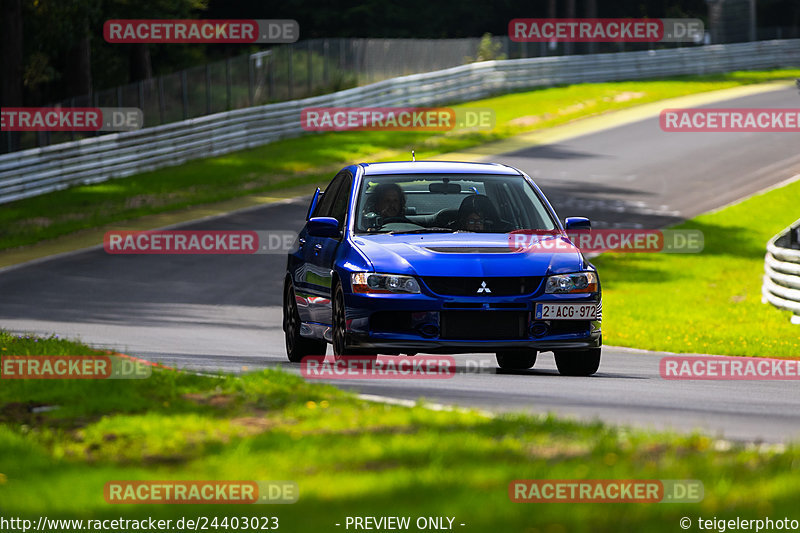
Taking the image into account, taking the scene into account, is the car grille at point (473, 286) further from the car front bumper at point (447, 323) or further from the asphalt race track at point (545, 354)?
the asphalt race track at point (545, 354)

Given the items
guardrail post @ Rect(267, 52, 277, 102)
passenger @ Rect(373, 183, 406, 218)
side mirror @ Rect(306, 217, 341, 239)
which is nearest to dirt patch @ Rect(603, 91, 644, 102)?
guardrail post @ Rect(267, 52, 277, 102)

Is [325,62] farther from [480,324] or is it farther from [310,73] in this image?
[480,324]

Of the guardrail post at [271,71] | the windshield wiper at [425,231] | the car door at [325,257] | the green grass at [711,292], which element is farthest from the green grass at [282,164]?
the windshield wiper at [425,231]

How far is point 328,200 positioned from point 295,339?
1.30m

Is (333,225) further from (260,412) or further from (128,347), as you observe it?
(128,347)

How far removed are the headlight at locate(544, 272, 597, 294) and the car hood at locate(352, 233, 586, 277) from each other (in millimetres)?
49

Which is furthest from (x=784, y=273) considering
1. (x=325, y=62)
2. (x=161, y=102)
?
(x=325, y=62)

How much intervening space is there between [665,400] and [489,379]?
5.08ft

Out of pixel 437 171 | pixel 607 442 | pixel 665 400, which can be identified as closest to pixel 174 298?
pixel 437 171

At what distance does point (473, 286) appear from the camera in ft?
32.7

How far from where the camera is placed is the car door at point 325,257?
11002 mm

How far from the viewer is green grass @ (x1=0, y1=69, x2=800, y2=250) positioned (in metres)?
29.5

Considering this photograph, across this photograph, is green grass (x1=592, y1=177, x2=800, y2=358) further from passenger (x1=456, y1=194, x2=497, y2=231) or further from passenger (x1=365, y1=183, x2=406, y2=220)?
passenger (x1=365, y1=183, x2=406, y2=220)

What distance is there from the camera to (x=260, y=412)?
25.7ft
